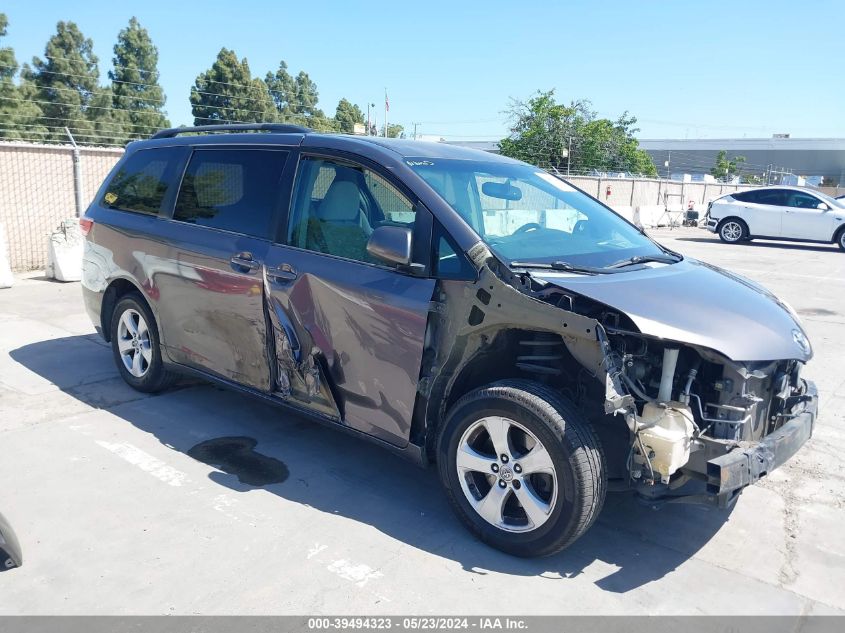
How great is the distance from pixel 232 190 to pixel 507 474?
8.66 feet

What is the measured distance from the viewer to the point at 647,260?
13.4ft

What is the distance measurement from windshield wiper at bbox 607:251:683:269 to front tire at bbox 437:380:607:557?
1.01 m

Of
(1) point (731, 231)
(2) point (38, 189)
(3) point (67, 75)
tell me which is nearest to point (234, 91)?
(3) point (67, 75)

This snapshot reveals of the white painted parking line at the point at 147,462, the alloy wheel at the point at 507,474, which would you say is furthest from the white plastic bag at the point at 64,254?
the alloy wheel at the point at 507,474

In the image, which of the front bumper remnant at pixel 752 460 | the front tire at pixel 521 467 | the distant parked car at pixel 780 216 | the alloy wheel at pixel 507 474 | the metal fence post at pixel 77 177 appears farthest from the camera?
the distant parked car at pixel 780 216

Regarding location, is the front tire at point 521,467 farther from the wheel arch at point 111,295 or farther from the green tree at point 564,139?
the green tree at point 564,139

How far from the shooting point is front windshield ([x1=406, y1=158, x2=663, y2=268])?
375cm

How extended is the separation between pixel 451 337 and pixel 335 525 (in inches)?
45.7

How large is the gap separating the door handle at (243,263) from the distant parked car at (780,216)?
60.2ft

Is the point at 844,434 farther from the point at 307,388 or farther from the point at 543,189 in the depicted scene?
the point at 307,388

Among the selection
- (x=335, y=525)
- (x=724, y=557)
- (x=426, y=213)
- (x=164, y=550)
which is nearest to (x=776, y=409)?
(x=724, y=557)

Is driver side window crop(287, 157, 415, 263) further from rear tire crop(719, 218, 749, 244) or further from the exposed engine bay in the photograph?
rear tire crop(719, 218, 749, 244)

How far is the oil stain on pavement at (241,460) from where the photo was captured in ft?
13.5

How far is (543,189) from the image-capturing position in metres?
4.59
